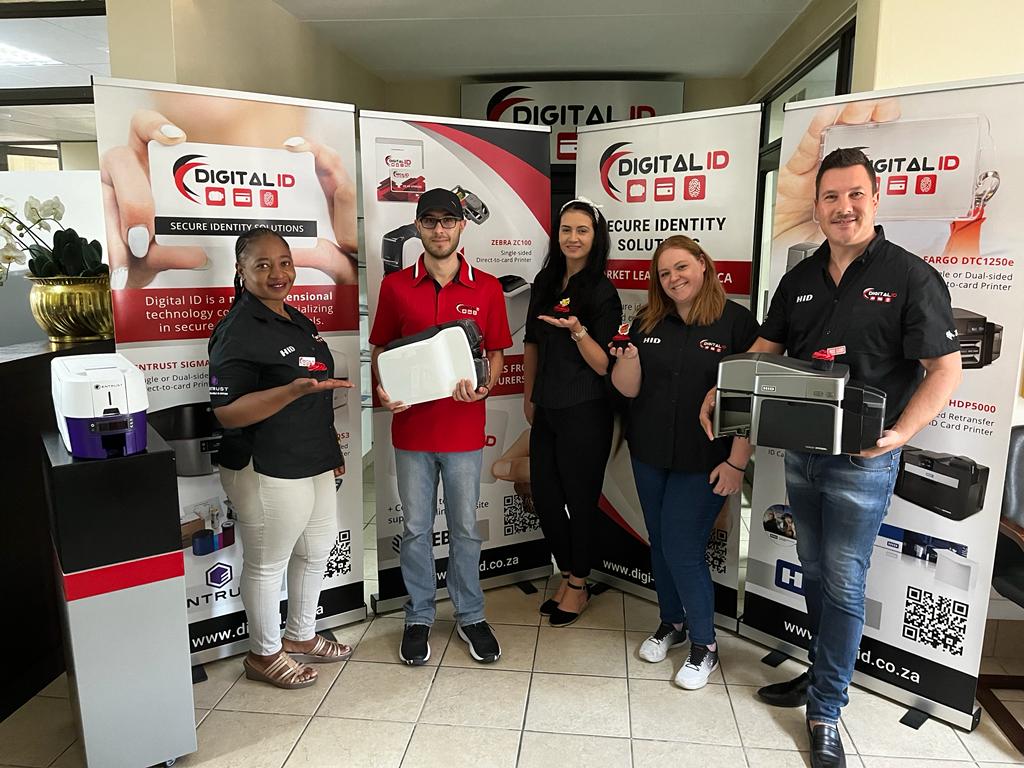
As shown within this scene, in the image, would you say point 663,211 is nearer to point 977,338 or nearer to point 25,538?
point 977,338

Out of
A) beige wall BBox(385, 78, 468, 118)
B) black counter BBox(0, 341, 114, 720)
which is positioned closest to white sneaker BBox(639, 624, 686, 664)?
black counter BBox(0, 341, 114, 720)

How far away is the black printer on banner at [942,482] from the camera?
2182mm

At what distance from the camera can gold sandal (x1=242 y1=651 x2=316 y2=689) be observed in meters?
2.47

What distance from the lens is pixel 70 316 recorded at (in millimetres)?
2664

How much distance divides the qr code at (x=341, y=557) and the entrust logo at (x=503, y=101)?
11.5 ft

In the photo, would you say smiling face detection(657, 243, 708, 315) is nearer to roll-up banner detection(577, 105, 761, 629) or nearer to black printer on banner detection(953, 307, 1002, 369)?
roll-up banner detection(577, 105, 761, 629)

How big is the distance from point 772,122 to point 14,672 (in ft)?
15.2

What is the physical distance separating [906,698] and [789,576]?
0.51m

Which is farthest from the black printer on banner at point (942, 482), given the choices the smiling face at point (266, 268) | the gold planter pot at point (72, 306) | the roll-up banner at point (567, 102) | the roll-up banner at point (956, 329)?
the roll-up banner at point (567, 102)

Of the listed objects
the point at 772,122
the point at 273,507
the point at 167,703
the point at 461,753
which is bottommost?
the point at 461,753

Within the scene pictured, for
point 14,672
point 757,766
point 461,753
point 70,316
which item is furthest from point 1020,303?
point 14,672

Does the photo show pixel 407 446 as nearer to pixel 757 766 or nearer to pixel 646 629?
pixel 646 629

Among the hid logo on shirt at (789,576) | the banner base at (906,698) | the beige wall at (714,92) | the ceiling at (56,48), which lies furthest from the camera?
the beige wall at (714,92)

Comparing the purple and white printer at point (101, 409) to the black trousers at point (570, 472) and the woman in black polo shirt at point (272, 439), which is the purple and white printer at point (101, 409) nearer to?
the woman in black polo shirt at point (272, 439)
